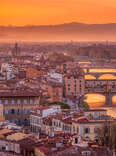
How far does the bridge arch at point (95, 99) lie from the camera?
921 inches

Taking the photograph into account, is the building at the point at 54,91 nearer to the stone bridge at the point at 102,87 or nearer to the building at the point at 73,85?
the building at the point at 73,85

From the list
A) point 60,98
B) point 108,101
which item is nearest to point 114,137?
point 60,98

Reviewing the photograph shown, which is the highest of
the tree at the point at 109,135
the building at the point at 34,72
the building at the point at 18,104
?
the building at the point at 34,72

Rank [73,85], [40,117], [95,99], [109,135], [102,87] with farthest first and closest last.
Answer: [102,87] < [95,99] < [73,85] < [40,117] < [109,135]

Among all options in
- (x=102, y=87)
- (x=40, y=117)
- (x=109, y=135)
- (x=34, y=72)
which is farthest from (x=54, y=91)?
(x=109, y=135)

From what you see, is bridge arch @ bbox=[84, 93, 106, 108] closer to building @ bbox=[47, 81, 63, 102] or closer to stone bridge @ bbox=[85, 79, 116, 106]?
stone bridge @ bbox=[85, 79, 116, 106]

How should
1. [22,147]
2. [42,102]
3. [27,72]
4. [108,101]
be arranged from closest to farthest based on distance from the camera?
1. [22,147]
2. [42,102]
3. [108,101]
4. [27,72]

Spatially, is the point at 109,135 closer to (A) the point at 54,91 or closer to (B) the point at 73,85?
(A) the point at 54,91

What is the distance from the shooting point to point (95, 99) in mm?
26094

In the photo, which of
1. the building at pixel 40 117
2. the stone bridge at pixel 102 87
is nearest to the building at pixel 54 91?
the stone bridge at pixel 102 87

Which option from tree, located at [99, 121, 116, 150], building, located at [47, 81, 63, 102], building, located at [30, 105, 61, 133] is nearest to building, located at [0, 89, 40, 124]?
building, located at [30, 105, 61, 133]

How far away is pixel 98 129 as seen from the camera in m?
11.6

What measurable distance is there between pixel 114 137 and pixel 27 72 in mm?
21719

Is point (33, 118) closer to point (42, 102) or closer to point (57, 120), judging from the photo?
point (57, 120)
